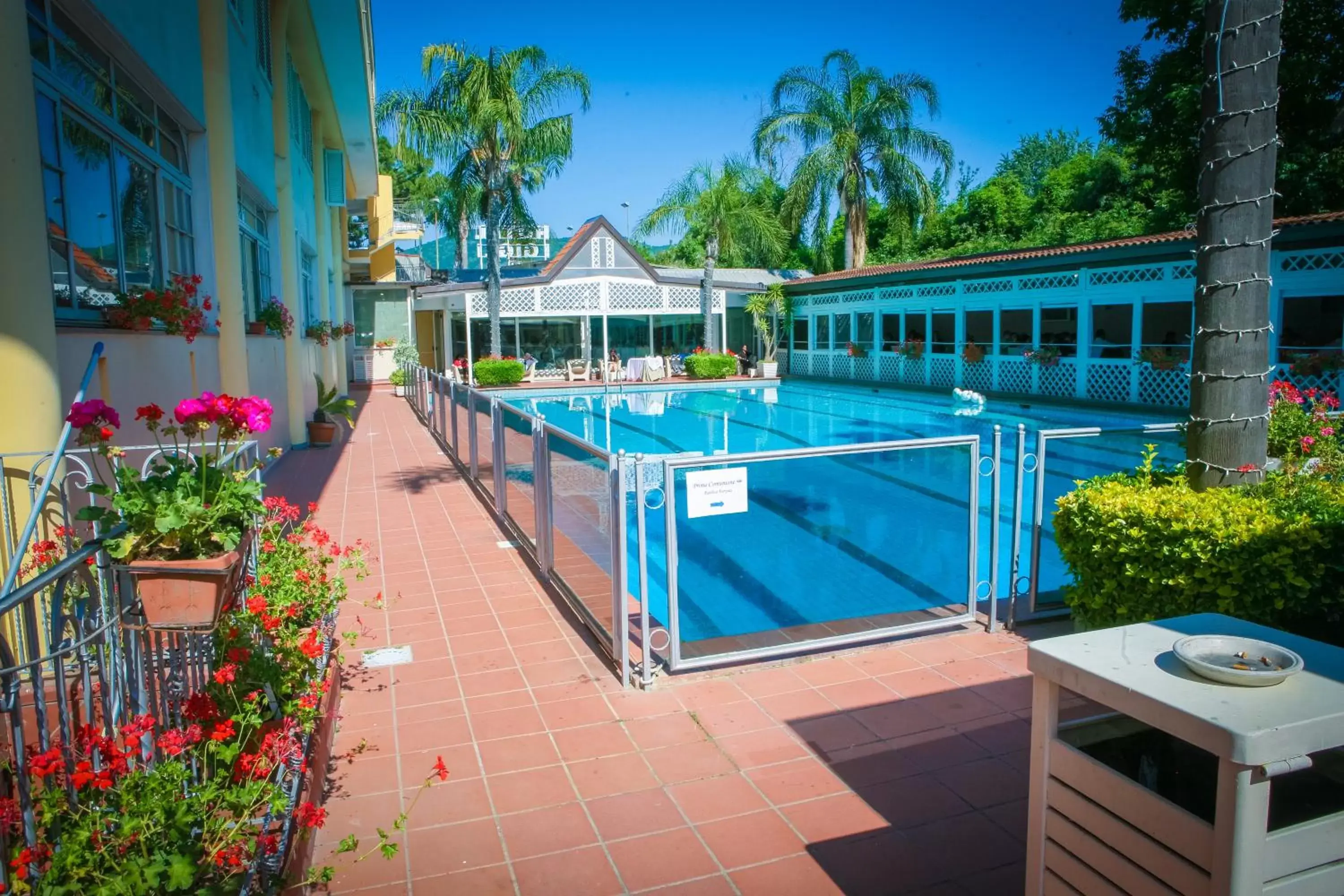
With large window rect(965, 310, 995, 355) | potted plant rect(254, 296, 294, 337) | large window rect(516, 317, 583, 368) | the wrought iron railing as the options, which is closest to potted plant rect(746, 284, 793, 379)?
large window rect(965, 310, 995, 355)

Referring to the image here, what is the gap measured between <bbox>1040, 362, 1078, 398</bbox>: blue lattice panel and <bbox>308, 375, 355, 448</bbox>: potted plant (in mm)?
15775

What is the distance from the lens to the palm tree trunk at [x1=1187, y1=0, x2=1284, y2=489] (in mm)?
4359

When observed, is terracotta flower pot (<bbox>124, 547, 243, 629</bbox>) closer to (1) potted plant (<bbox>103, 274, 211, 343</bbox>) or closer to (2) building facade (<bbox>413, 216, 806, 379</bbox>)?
(1) potted plant (<bbox>103, 274, 211, 343</bbox>)

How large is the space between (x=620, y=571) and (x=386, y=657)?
1539mm

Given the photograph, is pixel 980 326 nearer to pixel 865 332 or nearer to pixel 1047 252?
pixel 865 332

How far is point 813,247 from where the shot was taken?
122ft

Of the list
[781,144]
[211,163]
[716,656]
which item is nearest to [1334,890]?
[716,656]

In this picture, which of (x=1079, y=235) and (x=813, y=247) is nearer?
(x=1079, y=235)

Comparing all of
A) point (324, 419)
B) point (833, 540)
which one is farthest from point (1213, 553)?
point (324, 419)

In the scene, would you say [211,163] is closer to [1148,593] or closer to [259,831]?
[259,831]

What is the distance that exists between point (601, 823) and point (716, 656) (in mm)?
1605

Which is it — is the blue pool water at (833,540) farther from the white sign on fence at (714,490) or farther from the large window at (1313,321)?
the large window at (1313,321)

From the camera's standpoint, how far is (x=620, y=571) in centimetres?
484

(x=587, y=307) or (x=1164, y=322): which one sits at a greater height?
(x=587, y=307)
